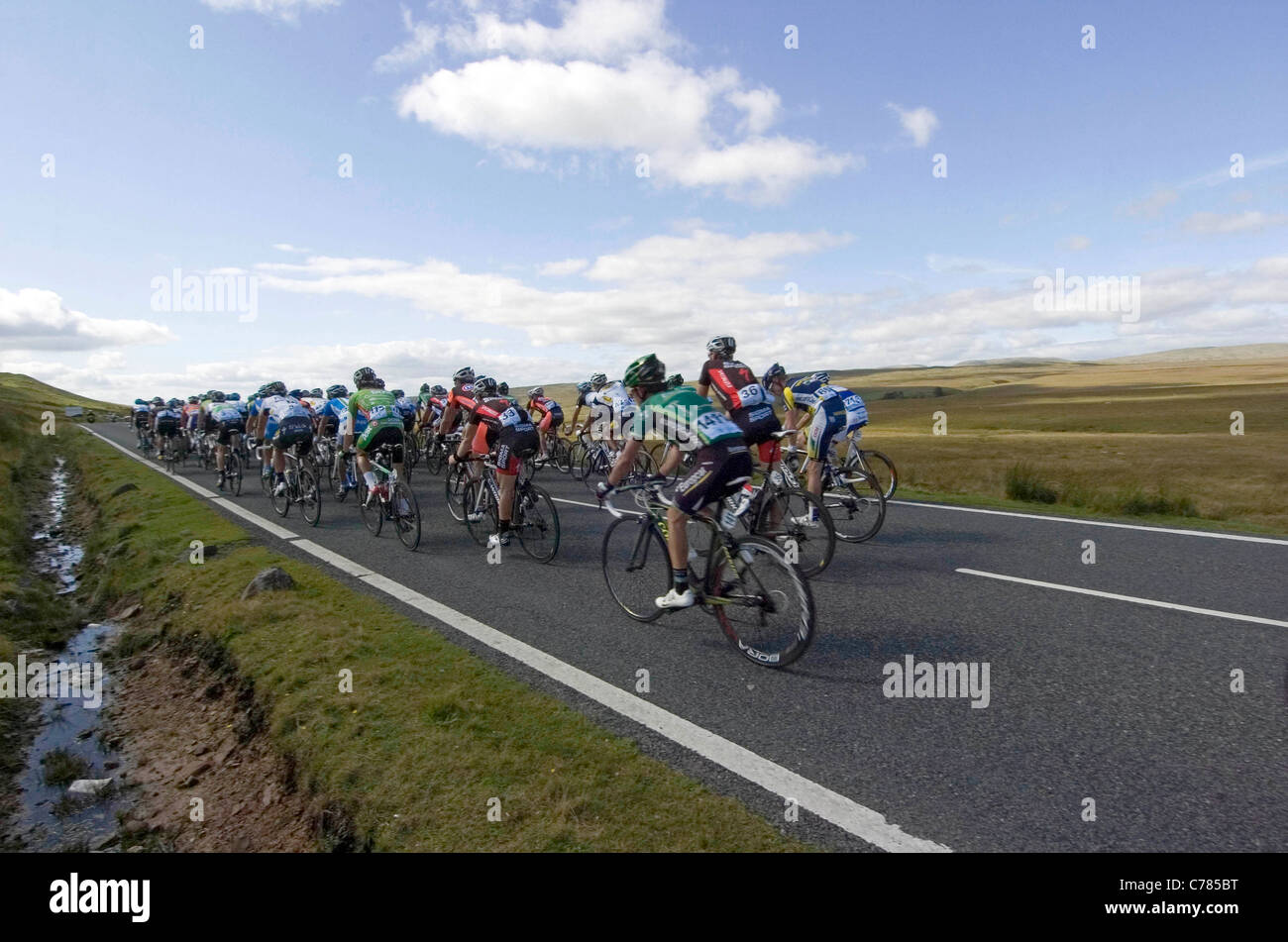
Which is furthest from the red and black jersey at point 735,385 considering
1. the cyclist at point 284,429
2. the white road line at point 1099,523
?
the cyclist at point 284,429

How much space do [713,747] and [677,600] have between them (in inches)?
72.2

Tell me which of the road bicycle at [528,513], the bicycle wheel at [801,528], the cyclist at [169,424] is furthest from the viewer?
the cyclist at [169,424]

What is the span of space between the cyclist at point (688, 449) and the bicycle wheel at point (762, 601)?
34cm

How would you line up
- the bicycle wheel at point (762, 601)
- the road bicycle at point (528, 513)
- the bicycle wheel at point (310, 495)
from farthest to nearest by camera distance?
the bicycle wheel at point (310, 495)
the road bicycle at point (528, 513)
the bicycle wheel at point (762, 601)

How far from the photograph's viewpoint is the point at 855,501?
370 inches

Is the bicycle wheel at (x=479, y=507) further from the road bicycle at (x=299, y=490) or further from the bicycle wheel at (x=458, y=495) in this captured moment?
the road bicycle at (x=299, y=490)

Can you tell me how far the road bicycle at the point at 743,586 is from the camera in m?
5.05

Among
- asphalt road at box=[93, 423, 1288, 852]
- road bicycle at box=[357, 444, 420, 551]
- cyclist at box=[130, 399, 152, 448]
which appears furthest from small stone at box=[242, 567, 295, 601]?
cyclist at box=[130, 399, 152, 448]

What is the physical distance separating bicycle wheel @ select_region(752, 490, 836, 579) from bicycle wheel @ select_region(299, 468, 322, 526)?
7.44 metres

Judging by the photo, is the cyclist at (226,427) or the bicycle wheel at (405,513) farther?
the cyclist at (226,427)

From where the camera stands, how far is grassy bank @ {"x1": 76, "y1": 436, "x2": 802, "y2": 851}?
329 centimetres

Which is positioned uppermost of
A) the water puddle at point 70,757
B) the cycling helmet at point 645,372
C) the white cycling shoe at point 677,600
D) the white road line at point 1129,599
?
the cycling helmet at point 645,372

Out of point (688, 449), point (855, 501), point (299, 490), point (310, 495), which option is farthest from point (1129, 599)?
point (299, 490)
